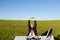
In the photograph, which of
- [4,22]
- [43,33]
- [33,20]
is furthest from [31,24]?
[4,22]

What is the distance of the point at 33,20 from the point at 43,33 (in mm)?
608

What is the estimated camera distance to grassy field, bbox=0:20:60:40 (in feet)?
14.8

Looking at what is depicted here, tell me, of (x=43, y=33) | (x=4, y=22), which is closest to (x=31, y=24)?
(x=43, y=33)

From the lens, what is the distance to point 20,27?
4609mm

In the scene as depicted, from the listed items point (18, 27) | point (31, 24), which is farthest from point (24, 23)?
point (31, 24)

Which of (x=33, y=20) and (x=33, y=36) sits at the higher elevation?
(x=33, y=20)

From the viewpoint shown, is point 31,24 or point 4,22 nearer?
point 31,24

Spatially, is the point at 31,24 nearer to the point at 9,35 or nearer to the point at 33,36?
the point at 33,36

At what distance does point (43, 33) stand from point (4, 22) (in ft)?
2.62

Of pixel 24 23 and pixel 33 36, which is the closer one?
pixel 33 36

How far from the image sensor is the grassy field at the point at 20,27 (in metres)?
4.51

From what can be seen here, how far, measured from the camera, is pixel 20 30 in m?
4.59

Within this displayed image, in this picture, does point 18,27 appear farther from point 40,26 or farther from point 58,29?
point 58,29

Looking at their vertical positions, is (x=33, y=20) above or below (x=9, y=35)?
above
